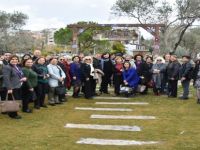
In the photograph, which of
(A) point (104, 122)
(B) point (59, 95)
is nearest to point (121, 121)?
(A) point (104, 122)

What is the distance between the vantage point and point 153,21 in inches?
1296

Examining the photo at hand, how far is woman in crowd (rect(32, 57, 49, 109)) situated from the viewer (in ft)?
42.4

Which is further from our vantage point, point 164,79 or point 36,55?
point 164,79

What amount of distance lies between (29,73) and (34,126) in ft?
7.33

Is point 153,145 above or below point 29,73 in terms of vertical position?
below

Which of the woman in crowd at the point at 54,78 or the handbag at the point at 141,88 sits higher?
the woman in crowd at the point at 54,78

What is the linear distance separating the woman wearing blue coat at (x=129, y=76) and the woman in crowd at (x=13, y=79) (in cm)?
556

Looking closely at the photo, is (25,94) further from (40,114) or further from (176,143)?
(176,143)

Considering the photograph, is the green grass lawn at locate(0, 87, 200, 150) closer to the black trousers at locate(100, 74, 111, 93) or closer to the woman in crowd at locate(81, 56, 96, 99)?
the woman in crowd at locate(81, 56, 96, 99)

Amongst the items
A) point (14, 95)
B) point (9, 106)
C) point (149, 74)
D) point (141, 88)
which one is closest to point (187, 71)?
point (149, 74)

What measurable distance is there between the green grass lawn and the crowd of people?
0.66m

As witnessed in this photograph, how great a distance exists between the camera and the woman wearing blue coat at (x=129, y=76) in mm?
16375

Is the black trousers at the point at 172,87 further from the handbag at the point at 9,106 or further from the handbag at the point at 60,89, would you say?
the handbag at the point at 9,106

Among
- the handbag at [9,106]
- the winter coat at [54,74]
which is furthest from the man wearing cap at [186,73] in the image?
the handbag at [9,106]
